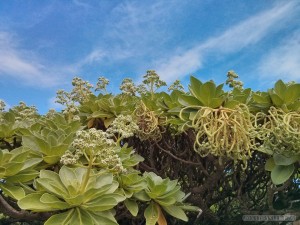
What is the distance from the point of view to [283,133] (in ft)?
7.13

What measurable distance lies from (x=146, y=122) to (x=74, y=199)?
0.99m

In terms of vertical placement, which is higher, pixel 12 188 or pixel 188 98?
pixel 188 98

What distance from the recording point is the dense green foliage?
76.4 inches

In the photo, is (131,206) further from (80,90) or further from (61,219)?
(80,90)

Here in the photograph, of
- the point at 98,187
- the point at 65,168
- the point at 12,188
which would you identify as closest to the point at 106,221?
the point at 98,187

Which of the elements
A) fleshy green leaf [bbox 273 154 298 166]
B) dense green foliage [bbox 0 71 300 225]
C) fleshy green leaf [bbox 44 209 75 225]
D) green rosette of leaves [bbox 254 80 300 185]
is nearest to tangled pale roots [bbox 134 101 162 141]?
dense green foliage [bbox 0 71 300 225]

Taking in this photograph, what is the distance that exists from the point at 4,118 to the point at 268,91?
1.68 metres

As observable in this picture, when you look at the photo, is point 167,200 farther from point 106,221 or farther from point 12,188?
point 12,188

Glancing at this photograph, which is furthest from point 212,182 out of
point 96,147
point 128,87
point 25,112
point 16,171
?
point 25,112

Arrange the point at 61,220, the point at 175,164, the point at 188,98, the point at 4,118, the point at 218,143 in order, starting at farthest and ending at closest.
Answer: the point at 175,164 < the point at 4,118 < the point at 188,98 < the point at 218,143 < the point at 61,220

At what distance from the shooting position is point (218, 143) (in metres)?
2.16

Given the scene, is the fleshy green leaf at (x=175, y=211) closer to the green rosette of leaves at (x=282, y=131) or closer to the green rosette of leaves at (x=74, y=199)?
the green rosette of leaves at (x=74, y=199)

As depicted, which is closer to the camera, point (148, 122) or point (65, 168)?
point (65, 168)

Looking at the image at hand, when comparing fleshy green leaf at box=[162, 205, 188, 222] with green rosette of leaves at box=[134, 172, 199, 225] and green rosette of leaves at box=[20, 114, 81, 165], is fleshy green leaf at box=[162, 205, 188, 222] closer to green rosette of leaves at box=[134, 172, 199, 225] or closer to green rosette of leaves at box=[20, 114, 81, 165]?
green rosette of leaves at box=[134, 172, 199, 225]
